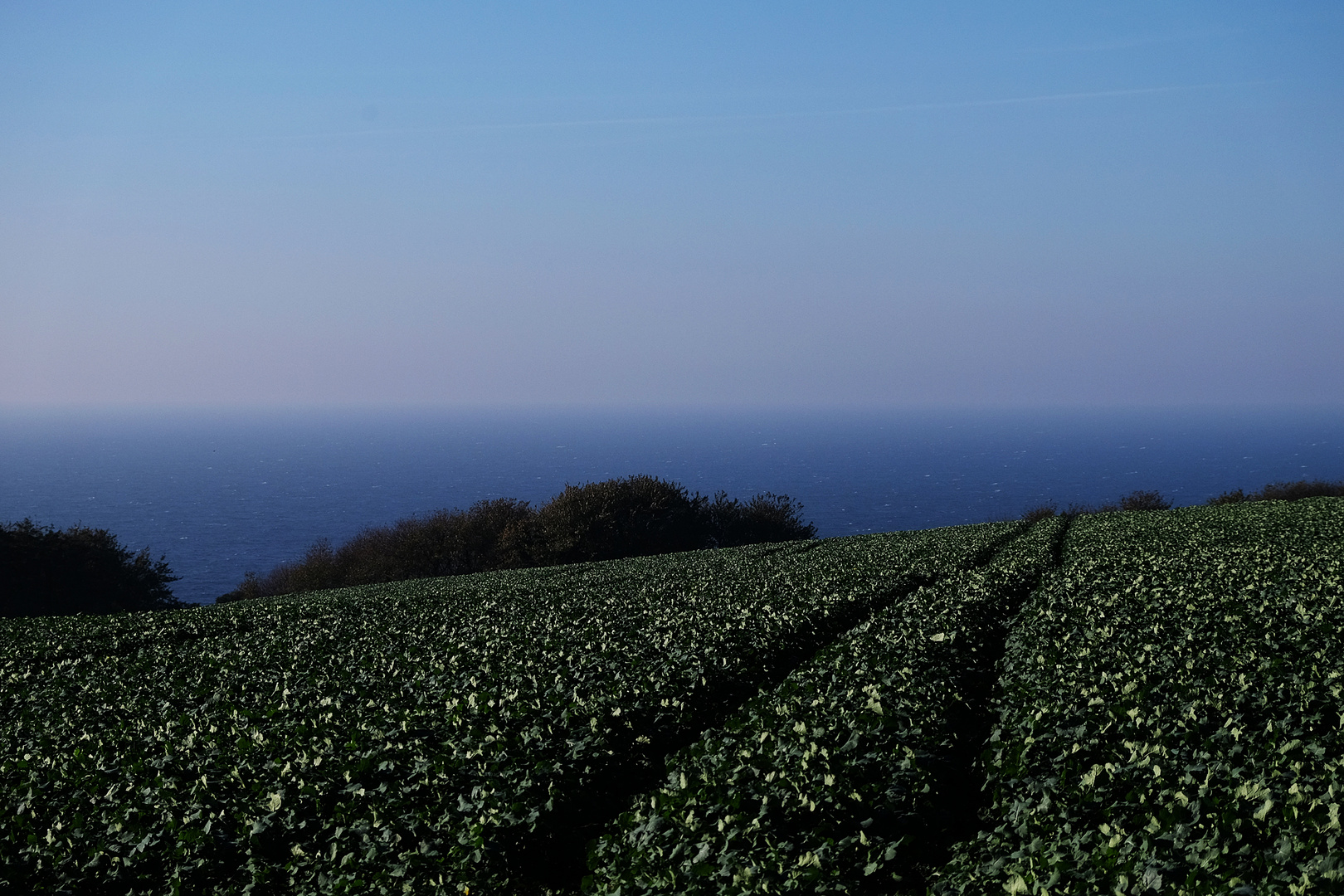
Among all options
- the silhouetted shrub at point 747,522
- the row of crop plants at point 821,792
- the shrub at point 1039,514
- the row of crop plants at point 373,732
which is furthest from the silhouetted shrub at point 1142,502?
the row of crop plants at point 821,792

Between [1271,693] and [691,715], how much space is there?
25.4ft

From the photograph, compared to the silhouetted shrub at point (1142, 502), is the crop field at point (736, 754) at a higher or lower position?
higher

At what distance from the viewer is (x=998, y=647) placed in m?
17.2

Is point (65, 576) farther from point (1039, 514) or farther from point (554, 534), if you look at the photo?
point (1039, 514)

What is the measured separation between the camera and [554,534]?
Result: 2761 inches

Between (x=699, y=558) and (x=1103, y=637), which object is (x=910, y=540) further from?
(x=1103, y=637)

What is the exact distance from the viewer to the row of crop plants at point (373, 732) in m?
9.63

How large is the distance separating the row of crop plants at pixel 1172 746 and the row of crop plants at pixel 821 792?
1.97ft

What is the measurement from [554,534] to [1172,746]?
6220cm

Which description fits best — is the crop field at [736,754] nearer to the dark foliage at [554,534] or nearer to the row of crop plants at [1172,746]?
the row of crop plants at [1172,746]

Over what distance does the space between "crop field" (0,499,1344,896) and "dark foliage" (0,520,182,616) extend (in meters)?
44.8

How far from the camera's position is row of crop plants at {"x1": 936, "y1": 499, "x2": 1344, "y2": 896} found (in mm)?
7258

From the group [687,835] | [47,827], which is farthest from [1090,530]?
[47,827]

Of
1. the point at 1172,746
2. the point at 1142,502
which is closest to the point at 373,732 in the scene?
the point at 1172,746
